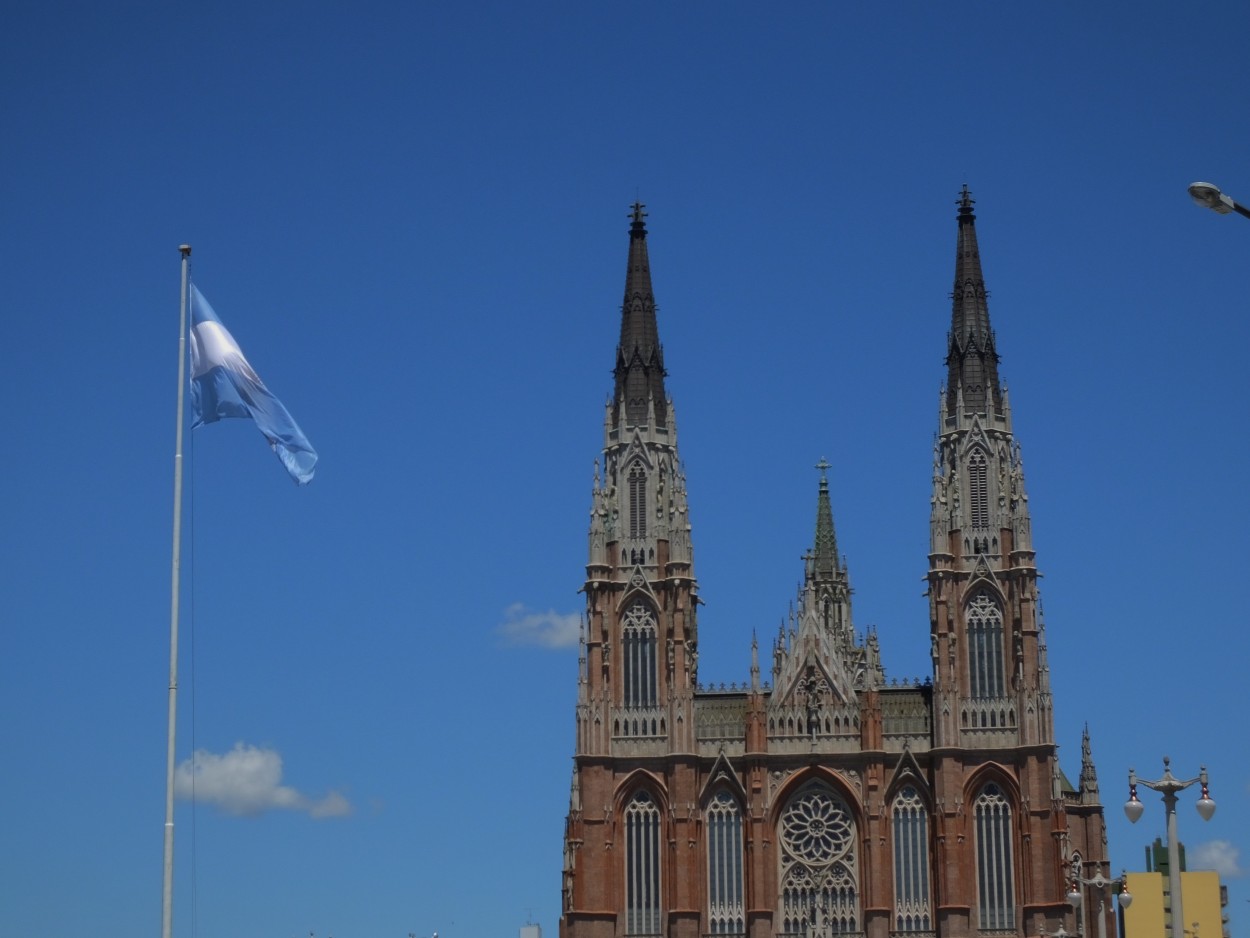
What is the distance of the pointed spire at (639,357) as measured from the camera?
4628 inches

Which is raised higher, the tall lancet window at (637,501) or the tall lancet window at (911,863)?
the tall lancet window at (637,501)

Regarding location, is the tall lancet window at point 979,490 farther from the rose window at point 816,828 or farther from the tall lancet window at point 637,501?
the tall lancet window at point 637,501

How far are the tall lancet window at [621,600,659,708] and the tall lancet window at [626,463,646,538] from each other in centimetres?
409

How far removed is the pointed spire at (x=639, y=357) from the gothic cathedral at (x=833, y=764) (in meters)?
5.98

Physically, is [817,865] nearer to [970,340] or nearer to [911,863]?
[911,863]

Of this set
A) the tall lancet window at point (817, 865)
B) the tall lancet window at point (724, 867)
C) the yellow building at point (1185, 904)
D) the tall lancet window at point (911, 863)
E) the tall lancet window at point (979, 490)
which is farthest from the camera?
the tall lancet window at point (979, 490)

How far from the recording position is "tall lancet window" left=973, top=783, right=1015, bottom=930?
10738 cm

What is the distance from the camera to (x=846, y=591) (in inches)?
5704

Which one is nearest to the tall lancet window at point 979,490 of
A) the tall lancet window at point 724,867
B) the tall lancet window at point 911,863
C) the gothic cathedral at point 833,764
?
the gothic cathedral at point 833,764

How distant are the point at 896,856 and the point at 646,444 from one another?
25.1m

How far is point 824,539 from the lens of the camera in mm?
147875

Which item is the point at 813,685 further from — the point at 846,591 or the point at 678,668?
the point at 846,591

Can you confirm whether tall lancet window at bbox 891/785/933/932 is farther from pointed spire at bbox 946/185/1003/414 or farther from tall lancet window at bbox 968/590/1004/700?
pointed spire at bbox 946/185/1003/414

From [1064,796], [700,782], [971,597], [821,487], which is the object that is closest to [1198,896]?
[1064,796]
